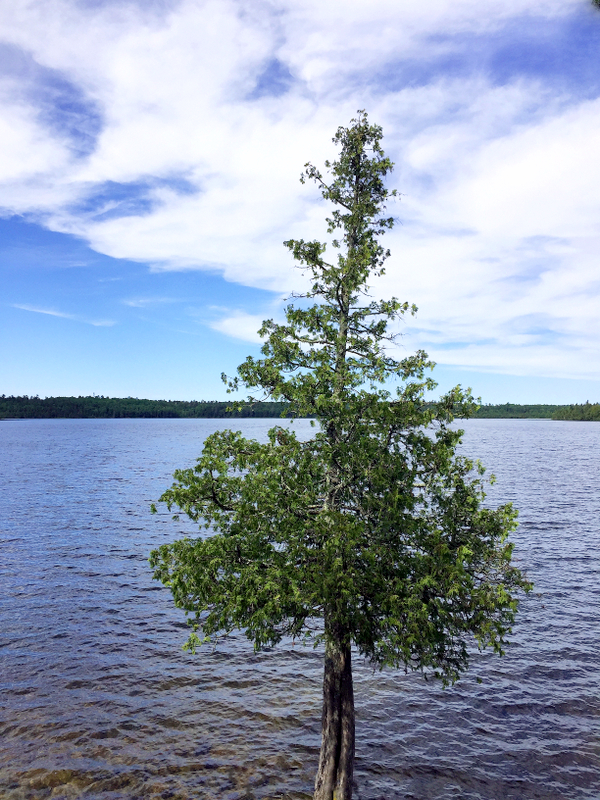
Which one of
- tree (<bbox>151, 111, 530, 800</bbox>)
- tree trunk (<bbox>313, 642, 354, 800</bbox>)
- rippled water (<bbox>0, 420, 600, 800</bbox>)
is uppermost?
tree (<bbox>151, 111, 530, 800</bbox>)

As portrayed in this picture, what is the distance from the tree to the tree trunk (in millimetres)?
33

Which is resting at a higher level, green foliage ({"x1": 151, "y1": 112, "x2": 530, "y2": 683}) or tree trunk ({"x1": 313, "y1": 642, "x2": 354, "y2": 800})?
green foliage ({"x1": 151, "y1": 112, "x2": 530, "y2": 683})

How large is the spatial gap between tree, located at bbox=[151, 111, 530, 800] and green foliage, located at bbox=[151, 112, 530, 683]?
0.15 ft

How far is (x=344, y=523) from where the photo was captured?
1238 centimetres

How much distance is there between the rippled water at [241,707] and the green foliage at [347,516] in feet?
20.4

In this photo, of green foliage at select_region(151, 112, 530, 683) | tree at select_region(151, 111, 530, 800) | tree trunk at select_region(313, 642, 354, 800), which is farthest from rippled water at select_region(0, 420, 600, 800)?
green foliage at select_region(151, 112, 530, 683)

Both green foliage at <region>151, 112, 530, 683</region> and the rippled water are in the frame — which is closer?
green foliage at <region>151, 112, 530, 683</region>

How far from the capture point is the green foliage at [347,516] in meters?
12.4

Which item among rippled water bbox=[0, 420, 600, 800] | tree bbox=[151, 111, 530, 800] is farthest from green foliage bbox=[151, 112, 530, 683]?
rippled water bbox=[0, 420, 600, 800]

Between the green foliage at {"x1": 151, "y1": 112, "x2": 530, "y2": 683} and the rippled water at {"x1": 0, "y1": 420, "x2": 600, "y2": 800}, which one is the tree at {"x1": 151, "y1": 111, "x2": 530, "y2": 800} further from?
the rippled water at {"x1": 0, "y1": 420, "x2": 600, "y2": 800}

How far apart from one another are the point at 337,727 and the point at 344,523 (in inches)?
233

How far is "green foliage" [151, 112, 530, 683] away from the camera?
40.8 feet

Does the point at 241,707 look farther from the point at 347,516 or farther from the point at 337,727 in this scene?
the point at 347,516

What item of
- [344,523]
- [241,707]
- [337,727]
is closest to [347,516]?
[344,523]
